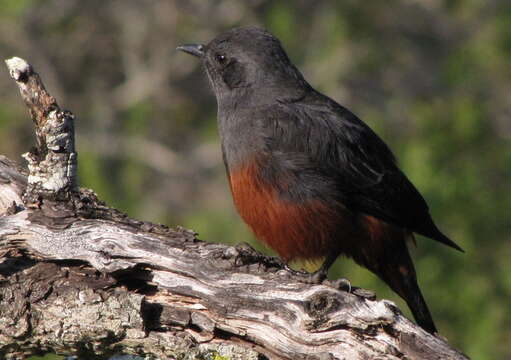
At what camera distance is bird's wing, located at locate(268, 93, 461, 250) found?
18.4ft

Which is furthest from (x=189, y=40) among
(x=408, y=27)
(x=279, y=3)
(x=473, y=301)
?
(x=473, y=301)

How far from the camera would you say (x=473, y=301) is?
26.9ft

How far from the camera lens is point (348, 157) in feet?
19.0

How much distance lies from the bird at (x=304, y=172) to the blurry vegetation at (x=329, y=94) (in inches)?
82.0

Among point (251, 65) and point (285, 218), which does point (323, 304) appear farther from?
point (251, 65)

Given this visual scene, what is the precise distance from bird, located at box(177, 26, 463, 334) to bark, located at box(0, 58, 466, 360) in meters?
0.85

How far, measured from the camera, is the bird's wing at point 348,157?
18.4 feet

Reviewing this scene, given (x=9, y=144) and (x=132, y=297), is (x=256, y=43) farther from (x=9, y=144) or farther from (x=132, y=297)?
(x=9, y=144)

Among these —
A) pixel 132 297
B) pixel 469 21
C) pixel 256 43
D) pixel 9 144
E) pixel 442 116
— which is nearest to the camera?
pixel 132 297

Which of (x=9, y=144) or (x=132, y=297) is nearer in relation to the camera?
(x=132, y=297)

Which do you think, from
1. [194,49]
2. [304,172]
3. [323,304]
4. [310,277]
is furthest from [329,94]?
[323,304]

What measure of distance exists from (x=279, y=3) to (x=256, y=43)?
18.7ft

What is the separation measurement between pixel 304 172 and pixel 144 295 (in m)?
1.45

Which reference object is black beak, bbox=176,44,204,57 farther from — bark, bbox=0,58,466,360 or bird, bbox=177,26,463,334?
bark, bbox=0,58,466,360
